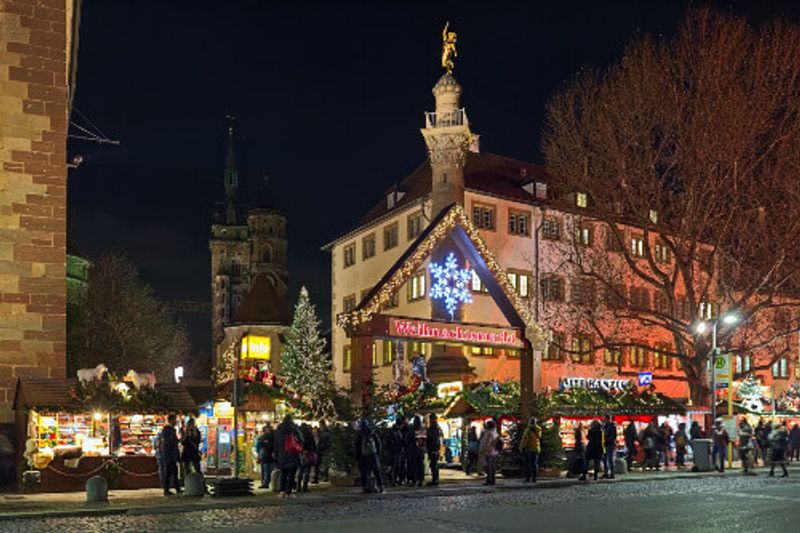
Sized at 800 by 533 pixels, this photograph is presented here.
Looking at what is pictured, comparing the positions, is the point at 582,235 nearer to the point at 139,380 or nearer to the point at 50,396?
the point at 139,380

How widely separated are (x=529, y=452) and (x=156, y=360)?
4633 cm

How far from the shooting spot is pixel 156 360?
68.8m

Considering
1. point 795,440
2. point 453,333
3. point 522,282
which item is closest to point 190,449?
point 453,333

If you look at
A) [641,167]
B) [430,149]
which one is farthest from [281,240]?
[641,167]

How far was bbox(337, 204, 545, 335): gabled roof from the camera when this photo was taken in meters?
26.4

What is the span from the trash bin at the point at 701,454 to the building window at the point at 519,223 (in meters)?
28.0

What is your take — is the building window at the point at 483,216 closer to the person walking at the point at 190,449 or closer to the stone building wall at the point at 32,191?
the stone building wall at the point at 32,191

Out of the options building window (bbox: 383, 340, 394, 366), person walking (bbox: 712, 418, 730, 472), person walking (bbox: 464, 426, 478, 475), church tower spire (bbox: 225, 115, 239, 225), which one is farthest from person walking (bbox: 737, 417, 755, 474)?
church tower spire (bbox: 225, 115, 239, 225)

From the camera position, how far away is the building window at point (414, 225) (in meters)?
60.2

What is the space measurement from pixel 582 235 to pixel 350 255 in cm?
2889

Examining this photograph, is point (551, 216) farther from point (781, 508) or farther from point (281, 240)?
point (281, 240)

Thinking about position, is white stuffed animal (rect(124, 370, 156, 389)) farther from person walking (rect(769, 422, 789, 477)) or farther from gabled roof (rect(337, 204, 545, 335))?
person walking (rect(769, 422, 789, 477))

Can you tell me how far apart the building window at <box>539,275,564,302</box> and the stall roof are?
34577 millimetres

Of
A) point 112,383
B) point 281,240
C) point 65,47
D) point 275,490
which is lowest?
point 275,490
